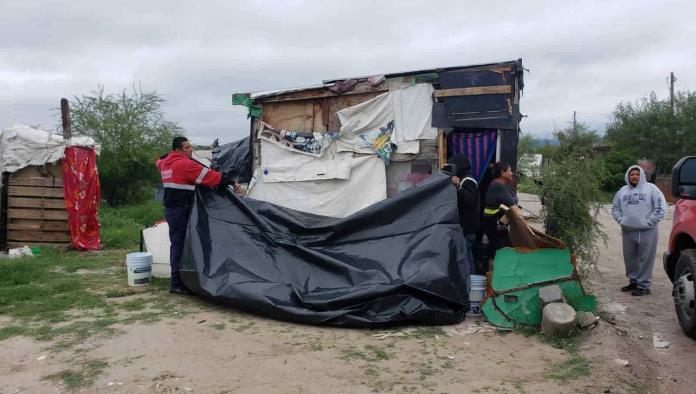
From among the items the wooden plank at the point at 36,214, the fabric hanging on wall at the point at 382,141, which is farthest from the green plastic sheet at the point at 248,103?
the wooden plank at the point at 36,214

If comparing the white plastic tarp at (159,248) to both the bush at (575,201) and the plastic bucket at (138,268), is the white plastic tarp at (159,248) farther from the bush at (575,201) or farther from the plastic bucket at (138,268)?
the bush at (575,201)

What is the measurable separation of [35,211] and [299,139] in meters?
5.30

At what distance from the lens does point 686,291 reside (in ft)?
16.1

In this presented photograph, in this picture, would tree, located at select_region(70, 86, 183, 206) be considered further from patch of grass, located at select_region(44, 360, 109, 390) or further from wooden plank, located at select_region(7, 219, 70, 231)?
patch of grass, located at select_region(44, 360, 109, 390)

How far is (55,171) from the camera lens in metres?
9.78

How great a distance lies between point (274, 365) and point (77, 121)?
14.6 m

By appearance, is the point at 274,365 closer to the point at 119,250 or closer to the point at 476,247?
the point at 476,247

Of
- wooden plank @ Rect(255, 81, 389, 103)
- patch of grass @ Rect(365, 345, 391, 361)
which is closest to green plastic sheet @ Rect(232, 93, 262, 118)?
wooden plank @ Rect(255, 81, 389, 103)

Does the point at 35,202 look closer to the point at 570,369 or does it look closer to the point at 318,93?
the point at 318,93

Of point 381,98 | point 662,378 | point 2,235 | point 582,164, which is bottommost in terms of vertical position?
point 662,378

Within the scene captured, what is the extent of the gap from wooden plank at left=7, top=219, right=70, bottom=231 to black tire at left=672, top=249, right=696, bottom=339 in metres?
9.63

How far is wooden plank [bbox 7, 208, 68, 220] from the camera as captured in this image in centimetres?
955

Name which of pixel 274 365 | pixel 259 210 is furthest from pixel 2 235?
pixel 274 365

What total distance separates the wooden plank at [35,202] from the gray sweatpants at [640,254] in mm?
9408
